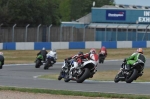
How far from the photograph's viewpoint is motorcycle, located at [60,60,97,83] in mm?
20031

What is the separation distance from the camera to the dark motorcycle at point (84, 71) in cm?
2003

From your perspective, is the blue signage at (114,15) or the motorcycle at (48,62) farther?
the blue signage at (114,15)

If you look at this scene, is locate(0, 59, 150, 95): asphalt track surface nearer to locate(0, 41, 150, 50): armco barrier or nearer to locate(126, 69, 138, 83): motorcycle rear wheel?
locate(126, 69, 138, 83): motorcycle rear wheel

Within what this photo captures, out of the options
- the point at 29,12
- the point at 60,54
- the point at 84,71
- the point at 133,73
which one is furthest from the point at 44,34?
the point at 133,73

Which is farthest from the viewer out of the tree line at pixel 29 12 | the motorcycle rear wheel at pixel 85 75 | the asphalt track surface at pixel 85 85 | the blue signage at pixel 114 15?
the blue signage at pixel 114 15

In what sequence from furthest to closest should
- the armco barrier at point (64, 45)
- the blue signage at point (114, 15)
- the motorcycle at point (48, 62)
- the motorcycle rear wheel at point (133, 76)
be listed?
the blue signage at point (114, 15) < the armco barrier at point (64, 45) < the motorcycle at point (48, 62) < the motorcycle rear wheel at point (133, 76)

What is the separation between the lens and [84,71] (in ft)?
66.3

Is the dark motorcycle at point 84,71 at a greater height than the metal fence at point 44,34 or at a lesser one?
greater

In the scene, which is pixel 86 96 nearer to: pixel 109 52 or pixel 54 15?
pixel 109 52

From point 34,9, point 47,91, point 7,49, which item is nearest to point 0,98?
point 47,91

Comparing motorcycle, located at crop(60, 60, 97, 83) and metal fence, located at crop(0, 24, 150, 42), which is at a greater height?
motorcycle, located at crop(60, 60, 97, 83)

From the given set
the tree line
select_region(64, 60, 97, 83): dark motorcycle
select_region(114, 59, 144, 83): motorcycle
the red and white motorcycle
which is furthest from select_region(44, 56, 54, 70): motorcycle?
the tree line

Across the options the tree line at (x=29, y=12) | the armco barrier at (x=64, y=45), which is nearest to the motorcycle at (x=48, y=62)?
the armco barrier at (x=64, y=45)

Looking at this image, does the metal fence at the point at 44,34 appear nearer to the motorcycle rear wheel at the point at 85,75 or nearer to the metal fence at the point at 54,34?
the metal fence at the point at 54,34
